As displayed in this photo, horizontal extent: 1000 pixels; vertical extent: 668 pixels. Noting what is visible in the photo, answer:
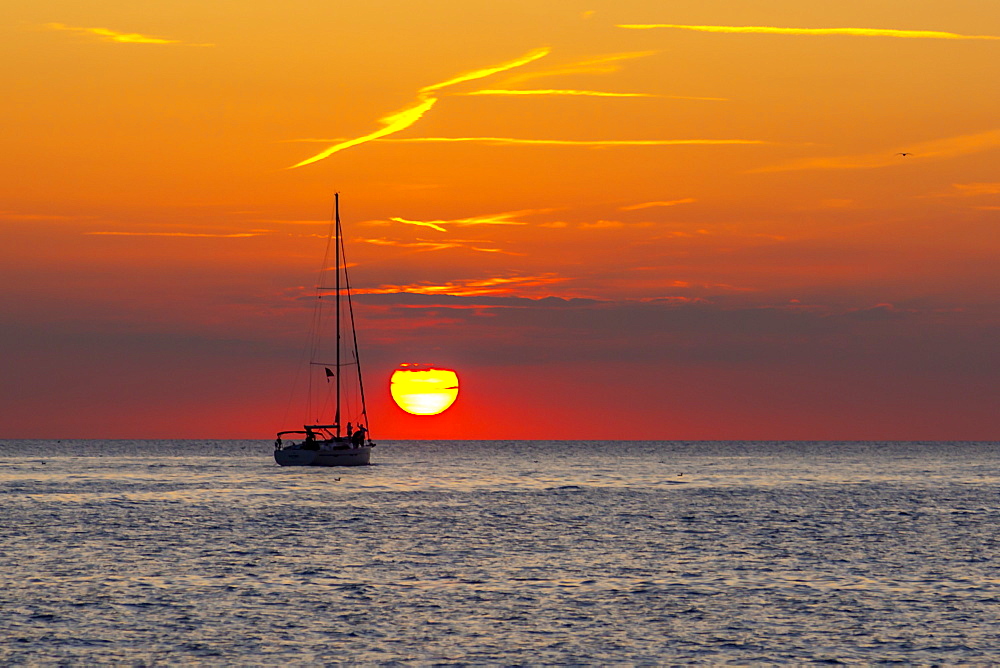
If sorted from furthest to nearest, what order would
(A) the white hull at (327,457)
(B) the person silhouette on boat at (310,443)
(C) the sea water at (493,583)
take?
(B) the person silhouette on boat at (310,443) → (A) the white hull at (327,457) → (C) the sea water at (493,583)

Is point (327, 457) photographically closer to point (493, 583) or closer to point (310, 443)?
point (310, 443)

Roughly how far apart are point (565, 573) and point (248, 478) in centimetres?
10742

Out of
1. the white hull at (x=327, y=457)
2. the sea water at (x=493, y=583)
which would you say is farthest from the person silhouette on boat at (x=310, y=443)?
the sea water at (x=493, y=583)

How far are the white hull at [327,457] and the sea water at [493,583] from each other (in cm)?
4733

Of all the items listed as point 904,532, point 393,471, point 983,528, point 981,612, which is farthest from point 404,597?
point 393,471

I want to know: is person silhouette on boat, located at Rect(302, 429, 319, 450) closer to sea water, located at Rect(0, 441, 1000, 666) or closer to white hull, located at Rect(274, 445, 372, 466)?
white hull, located at Rect(274, 445, 372, 466)

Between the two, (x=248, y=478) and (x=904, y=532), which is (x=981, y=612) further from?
(x=248, y=478)

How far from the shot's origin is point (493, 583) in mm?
48531

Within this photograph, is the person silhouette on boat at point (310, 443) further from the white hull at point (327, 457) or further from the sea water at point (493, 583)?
the sea water at point (493, 583)

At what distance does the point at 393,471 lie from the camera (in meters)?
179

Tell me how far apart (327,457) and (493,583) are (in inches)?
4049

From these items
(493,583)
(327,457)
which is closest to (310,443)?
(327,457)

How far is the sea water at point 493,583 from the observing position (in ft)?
117

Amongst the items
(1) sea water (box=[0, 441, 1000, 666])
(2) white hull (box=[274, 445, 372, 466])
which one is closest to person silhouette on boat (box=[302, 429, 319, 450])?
(2) white hull (box=[274, 445, 372, 466])
